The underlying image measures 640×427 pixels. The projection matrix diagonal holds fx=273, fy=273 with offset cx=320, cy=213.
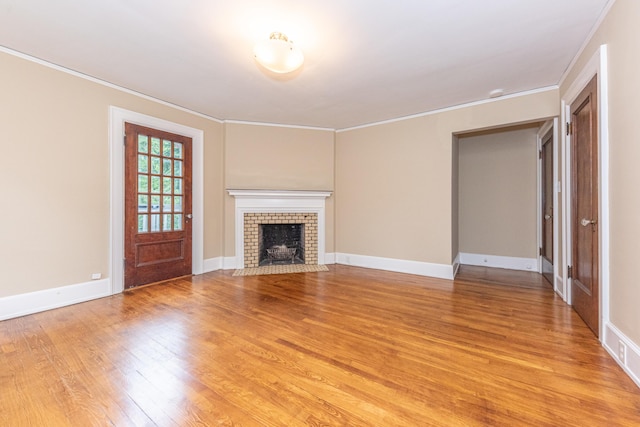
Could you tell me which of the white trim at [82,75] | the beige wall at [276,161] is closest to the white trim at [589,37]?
the beige wall at [276,161]

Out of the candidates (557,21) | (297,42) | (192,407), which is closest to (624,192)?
(557,21)

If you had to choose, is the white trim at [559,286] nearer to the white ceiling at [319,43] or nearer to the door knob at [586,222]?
the door knob at [586,222]

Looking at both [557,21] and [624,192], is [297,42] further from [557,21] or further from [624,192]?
[624,192]

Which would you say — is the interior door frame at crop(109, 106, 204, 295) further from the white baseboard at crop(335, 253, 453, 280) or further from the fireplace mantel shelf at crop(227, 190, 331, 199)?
the white baseboard at crop(335, 253, 453, 280)

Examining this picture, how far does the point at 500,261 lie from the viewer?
4.71 meters

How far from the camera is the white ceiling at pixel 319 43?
1990 millimetres

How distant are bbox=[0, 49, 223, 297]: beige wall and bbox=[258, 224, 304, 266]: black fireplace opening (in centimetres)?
235

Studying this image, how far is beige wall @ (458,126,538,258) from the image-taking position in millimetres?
4473

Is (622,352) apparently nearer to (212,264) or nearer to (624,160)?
(624,160)

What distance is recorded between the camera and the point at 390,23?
2135 mm

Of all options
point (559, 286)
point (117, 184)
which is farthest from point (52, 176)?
point (559, 286)

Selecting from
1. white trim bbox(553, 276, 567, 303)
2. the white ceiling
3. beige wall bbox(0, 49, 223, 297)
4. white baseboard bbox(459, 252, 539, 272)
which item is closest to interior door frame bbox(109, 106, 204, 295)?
beige wall bbox(0, 49, 223, 297)

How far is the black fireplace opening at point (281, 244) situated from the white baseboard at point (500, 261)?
3.03 m

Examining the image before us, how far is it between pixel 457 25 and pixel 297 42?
130cm
